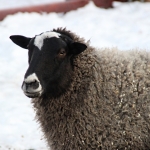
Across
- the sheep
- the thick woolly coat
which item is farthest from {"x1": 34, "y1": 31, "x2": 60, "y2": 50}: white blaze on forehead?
the thick woolly coat

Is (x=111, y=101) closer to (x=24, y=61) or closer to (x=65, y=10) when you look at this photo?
(x=24, y=61)

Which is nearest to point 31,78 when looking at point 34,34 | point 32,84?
point 32,84

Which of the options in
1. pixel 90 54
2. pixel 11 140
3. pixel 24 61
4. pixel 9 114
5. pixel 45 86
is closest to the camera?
pixel 45 86

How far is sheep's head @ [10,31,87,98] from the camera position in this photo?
217 inches

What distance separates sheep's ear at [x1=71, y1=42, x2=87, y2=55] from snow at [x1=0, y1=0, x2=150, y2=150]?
1.99m

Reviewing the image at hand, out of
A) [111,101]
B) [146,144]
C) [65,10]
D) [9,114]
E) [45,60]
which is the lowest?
[65,10]

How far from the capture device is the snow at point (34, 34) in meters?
7.62

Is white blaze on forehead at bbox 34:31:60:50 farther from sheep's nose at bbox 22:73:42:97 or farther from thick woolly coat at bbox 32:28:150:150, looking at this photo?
sheep's nose at bbox 22:73:42:97

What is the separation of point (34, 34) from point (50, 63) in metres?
5.90

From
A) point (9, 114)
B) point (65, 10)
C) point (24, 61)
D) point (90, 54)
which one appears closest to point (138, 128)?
point (90, 54)

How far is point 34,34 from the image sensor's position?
1146 cm

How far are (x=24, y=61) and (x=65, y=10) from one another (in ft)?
11.1

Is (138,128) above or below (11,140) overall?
above

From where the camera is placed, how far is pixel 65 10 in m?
13.0
